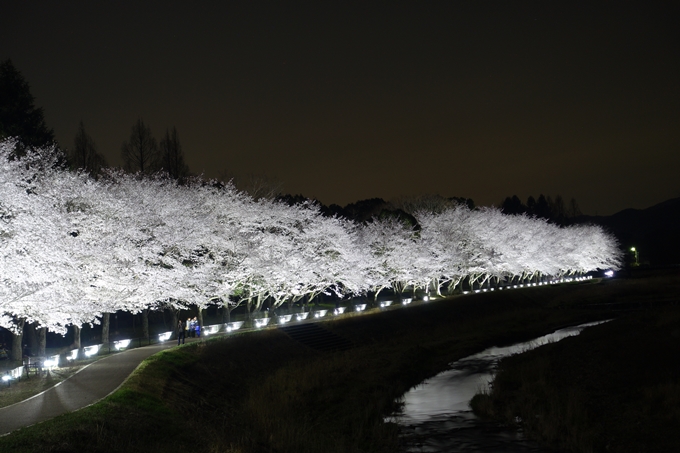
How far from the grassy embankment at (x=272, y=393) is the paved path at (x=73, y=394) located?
871mm

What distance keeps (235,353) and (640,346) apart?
936 inches

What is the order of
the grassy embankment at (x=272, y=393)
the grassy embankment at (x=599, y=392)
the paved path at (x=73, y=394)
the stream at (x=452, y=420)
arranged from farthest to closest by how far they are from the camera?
the stream at (x=452, y=420) → the grassy embankment at (x=599, y=392) → the paved path at (x=73, y=394) → the grassy embankment at (x=272, y=393)

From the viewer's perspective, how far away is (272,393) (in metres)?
28.1

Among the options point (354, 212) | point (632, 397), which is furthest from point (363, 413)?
point (354, 212)

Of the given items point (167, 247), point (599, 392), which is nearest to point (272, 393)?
point (167, 247)

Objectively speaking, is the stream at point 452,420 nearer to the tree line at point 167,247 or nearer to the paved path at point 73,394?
the paved path at point 73,394

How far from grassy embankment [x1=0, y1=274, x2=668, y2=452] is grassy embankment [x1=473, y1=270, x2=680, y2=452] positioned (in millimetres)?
5511

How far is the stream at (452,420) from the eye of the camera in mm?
19984

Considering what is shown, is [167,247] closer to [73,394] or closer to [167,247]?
[167,247]

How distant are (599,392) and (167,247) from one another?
27.1m

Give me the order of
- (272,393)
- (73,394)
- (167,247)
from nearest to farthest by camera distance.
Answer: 1. (73,394)
2. (272,393)
3. (167,247)

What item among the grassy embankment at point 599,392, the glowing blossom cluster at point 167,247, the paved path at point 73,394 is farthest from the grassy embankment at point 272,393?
the grassy embankment at point 599,392

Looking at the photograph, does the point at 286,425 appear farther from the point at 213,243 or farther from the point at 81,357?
the point at 213,243

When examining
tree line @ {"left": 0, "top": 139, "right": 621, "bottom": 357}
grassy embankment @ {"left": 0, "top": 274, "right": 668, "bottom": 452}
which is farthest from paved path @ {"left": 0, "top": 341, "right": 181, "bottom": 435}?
tree line @ {"left": 0, "top": 139, "right": 621, "bottom": 357}
